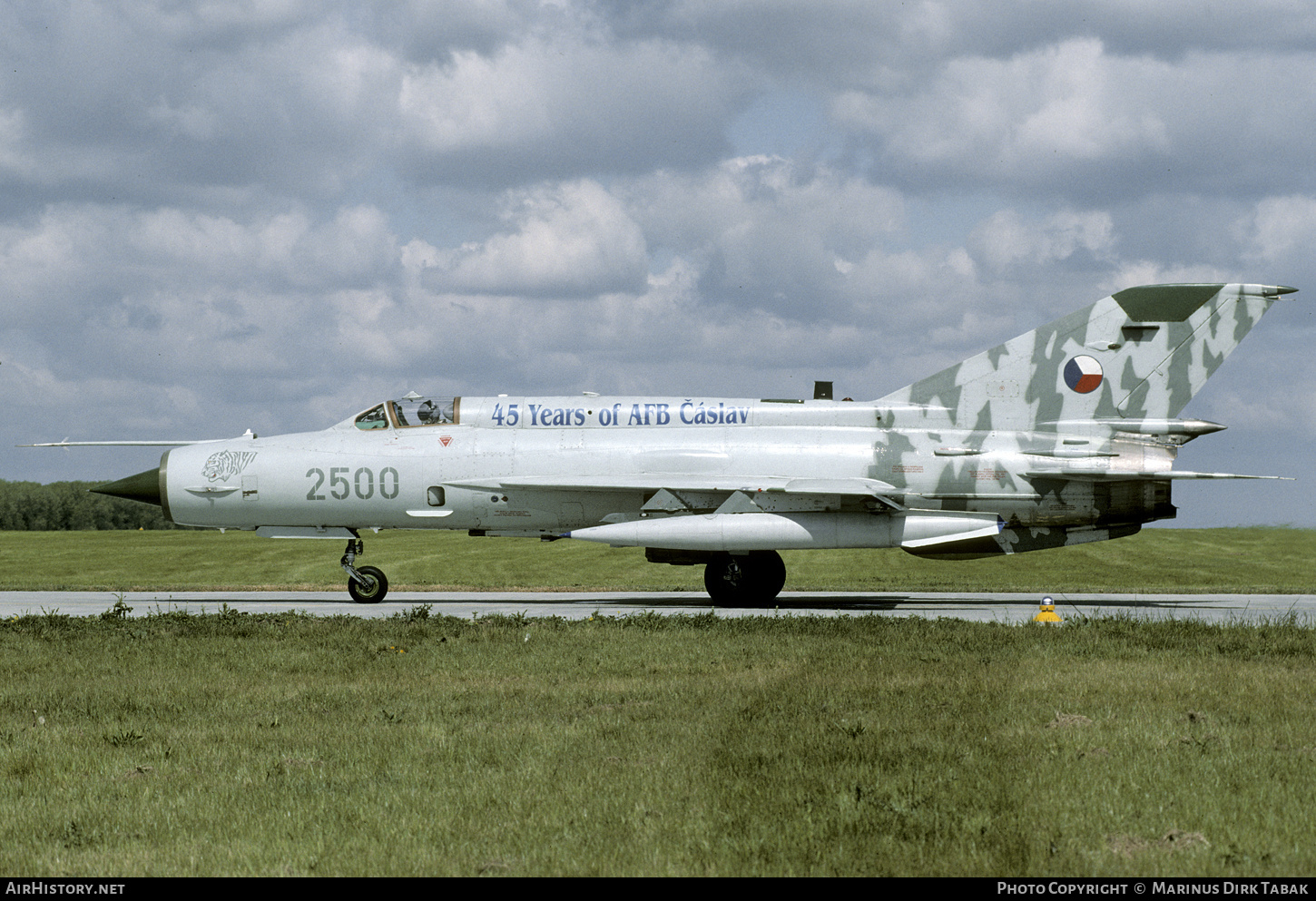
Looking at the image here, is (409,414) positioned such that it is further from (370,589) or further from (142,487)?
(142,487)

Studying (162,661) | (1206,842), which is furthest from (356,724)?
(1206,842)

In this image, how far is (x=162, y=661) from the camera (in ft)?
37.7

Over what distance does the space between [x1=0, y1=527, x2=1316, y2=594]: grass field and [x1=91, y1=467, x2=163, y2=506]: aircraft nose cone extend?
4524mm

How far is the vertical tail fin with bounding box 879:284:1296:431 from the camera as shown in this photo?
62.0 feet

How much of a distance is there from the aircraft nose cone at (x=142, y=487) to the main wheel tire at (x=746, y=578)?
9771 mm

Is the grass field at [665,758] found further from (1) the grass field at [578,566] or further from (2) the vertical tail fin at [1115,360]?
(1) the grass field at [578,566]

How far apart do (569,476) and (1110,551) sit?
26.0 metres

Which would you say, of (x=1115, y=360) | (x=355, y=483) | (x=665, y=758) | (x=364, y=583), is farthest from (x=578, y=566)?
(x=665, y=758)

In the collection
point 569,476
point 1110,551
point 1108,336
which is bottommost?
point 1110,551

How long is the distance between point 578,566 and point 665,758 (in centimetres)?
2855

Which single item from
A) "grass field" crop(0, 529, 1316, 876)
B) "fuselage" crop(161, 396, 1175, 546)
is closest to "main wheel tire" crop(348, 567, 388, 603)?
"fuselage" crop(161, 396, 1175, 546)

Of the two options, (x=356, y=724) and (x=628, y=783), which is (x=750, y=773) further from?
(x=356, y=724)

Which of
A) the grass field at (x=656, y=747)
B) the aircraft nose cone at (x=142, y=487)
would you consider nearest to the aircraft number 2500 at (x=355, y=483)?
the aircraft nose cone at (x=142, y=487)

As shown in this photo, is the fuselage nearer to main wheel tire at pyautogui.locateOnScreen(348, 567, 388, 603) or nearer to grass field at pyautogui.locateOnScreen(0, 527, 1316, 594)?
main wheel tire at pyautogui.locateOnScreen(348, 567, 388, 603)
